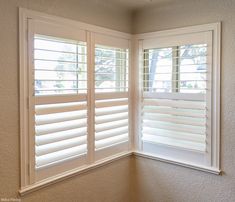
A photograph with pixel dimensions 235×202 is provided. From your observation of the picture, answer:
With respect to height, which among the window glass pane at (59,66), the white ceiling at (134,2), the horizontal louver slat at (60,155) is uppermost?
the white ceiling at (134,2)

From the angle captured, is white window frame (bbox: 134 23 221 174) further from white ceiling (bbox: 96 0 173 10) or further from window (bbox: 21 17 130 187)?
window (bbox: 21 17 130 187)

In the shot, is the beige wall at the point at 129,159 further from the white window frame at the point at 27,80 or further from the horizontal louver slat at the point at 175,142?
the horizontal louver slat at the point at 175,142

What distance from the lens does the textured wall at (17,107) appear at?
5.78 ft

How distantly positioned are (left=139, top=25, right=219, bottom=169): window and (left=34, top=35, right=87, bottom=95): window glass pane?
78 centimetres

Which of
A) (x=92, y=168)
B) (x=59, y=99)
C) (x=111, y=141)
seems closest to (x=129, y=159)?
(x=111, y=141)

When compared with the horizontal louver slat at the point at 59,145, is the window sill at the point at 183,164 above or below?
below

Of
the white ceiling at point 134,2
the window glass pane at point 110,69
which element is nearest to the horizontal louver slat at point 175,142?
the window glass pane at point 110,69

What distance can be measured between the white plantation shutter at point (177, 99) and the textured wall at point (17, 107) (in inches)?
19.2

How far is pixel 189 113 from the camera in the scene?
2.40 metres

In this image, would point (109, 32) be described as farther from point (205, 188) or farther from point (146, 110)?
point (205, 188)

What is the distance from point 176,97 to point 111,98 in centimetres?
66

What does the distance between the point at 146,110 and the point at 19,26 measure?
1518mm

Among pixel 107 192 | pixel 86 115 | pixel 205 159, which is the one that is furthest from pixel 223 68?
pixel 107 192

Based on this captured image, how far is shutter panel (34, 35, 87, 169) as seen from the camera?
1952mm
